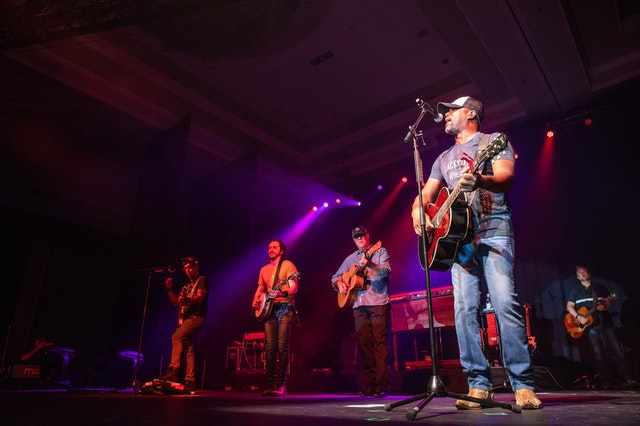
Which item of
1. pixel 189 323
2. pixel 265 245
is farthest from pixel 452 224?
pixel 265 245

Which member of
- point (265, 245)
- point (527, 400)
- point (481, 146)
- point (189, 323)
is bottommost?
point (527, 400)

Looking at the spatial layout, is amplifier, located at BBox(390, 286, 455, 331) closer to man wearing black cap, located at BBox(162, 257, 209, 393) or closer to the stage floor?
man wearing black cap, located at BBox(162, 257, 209, 393)

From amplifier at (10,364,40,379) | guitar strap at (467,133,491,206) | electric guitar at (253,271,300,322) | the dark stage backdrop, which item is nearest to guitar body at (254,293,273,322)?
electric guitar at (253,271,300,322)

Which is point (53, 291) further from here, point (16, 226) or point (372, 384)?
point (372, 384)

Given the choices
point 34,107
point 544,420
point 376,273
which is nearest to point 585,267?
point 376,273

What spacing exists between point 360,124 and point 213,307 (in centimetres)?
623

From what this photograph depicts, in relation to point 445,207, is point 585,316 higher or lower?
lower

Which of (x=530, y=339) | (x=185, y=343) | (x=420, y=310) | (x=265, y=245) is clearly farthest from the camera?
(x=265, y=245)

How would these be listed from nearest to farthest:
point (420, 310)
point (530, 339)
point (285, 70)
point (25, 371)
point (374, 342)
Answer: point (374, 342)
point (530, 339)
point (420, 310)
point (285, 70)
point (25, 371)

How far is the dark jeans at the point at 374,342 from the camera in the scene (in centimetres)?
555

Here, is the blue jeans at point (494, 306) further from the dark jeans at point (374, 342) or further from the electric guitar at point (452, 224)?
the dark jeans at point (374, 342)

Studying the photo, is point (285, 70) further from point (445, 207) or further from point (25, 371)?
point (25, 371)

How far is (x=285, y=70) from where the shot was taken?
898cm

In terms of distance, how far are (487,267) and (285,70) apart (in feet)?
23.8
